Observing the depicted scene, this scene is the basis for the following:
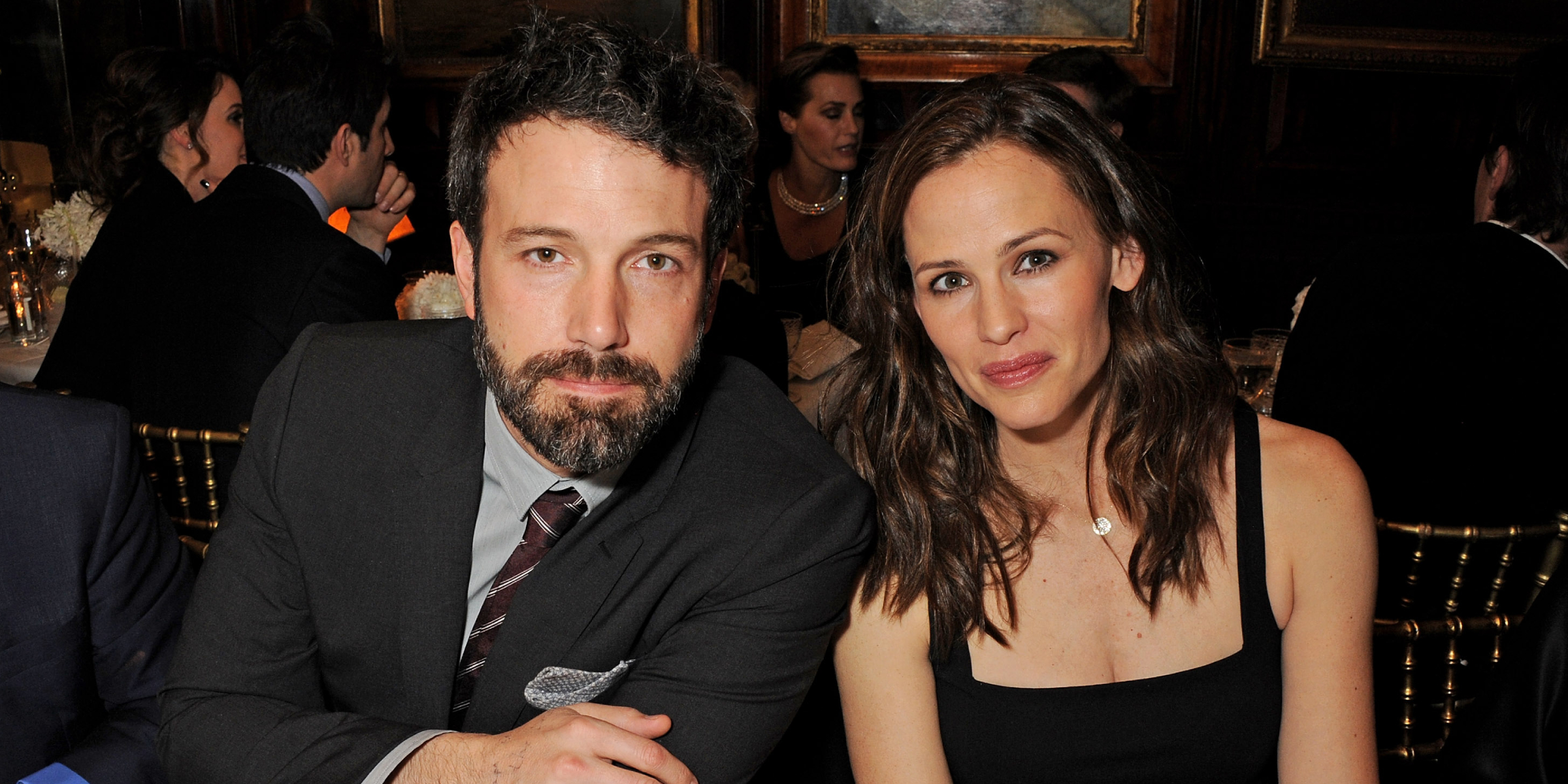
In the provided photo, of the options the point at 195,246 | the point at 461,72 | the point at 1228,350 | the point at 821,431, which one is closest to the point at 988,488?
the point at 821,431

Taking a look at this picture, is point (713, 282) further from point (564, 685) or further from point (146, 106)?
point (146, 106)

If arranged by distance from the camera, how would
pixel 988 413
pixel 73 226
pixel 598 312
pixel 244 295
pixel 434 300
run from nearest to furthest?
pixel 598 312 → pixel 988 413 → pixel 244 295 → pixel 434 300 → pixel 73 226

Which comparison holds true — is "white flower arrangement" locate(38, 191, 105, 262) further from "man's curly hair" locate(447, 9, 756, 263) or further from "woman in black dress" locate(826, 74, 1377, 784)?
"woman in black dress" locate(826, 74, 1377, 784)

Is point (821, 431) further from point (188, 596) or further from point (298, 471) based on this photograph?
point (188, 596)

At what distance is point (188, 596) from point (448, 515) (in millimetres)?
485

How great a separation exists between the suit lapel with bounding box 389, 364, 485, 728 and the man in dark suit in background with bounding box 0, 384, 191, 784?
398 mm

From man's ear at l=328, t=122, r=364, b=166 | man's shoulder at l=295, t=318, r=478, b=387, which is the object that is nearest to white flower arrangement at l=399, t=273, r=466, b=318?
man's ear at l=328, t=122, r=364, b=166

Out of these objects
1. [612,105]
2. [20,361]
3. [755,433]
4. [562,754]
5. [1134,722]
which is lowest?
[1134,722]

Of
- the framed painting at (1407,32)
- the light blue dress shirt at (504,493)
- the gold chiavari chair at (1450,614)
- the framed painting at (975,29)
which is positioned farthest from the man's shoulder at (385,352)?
the framed painting at (1407,32)

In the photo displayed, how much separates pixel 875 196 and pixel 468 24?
4326mm

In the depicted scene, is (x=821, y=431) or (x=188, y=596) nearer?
(x=188, y=596)

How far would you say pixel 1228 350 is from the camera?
315cm

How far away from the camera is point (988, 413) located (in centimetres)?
188

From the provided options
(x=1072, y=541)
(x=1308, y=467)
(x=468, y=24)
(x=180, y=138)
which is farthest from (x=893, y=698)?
(x=468, y=24)
